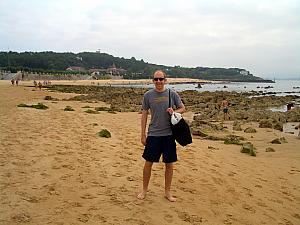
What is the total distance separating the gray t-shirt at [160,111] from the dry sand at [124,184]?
1.15m

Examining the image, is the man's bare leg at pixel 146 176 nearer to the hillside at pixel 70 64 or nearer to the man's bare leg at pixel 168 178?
the man's bare leg at pixel 168 178

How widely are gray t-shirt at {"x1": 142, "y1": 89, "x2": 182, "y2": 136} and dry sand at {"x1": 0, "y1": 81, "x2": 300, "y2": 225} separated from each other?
1146 mm

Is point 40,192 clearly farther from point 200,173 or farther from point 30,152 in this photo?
point 200,173

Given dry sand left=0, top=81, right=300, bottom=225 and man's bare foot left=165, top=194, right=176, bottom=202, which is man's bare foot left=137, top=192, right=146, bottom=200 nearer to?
dry sand left=0, top=81, right=300, bottom=225

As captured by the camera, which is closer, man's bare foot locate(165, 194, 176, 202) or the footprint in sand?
the footprint in sand

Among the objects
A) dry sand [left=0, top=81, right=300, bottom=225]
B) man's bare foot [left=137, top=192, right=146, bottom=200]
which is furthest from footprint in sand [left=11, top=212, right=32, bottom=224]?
man's bare foot [left=137, top=192, right=146, bottom=200]

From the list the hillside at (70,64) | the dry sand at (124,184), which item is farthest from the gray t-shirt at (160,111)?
the hillside at (70,64)

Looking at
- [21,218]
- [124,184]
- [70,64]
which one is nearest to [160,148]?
[124,184]

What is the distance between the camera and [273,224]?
16.5 ft

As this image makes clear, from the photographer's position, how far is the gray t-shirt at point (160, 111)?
5137mm

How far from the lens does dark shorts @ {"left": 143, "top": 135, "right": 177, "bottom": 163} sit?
5125 mm

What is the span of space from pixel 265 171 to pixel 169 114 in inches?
165

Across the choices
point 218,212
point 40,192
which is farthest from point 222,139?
point 40,192

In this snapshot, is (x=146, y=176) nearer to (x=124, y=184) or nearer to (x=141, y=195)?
(x=141, y=195)
